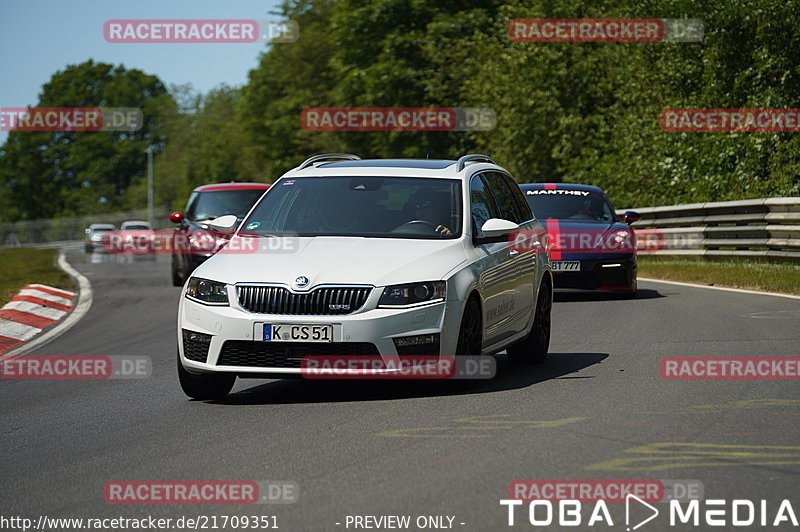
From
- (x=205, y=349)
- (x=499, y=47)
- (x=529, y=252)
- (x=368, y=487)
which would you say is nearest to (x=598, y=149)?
(x=499, y=47)

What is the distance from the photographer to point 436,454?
6523 millimetres

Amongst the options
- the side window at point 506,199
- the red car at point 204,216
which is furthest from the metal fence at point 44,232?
the side window at point 506,199

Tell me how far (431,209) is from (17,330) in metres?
7.57

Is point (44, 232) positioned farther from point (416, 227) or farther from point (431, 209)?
point (416, 227)

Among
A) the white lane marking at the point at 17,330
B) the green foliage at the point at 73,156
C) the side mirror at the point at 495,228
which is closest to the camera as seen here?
the side mirror at the point at 495,228

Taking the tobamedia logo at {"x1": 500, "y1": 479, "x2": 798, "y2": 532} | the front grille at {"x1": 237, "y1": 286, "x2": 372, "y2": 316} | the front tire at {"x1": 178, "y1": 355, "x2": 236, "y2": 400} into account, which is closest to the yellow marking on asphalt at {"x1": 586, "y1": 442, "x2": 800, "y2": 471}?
the tobamedia logo at {"x1": 500, "y1": 479, "x2": 798, "y2": 532}

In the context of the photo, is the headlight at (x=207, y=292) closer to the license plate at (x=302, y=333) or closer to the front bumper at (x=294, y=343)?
the front bumper at (x=294, y=343)

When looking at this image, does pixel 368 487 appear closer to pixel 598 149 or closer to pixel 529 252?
pixel 529 252

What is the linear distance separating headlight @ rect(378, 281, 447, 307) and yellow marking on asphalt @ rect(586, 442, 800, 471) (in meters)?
2.16

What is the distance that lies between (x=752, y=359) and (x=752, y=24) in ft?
73.0

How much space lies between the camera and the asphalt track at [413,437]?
5621 millimetres

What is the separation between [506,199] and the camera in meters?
10.7

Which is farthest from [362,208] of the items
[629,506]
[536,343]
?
[629,506]

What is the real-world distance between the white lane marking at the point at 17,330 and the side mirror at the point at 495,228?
7066 millimetres
